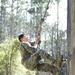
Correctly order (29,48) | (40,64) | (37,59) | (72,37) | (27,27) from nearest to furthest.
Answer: (72,37) → (37,59) → (40,64) → (29,48) → (27,27)

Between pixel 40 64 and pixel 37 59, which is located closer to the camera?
pixel 37 59

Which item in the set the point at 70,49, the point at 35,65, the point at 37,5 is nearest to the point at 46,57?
the point at 35,65

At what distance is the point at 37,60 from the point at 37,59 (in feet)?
0.14

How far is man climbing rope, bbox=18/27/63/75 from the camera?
307 centimetres

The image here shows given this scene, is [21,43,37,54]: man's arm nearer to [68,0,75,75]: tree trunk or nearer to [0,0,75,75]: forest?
[68,0,75,75]: tree trunk

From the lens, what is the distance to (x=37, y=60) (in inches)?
135

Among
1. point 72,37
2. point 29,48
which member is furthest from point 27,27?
point 72,37

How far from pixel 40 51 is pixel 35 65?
0.44 metres

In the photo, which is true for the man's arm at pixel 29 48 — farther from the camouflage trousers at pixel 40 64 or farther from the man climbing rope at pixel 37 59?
the camouflage trousers at pixel 40 64

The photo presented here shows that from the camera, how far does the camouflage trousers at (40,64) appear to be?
310 cm

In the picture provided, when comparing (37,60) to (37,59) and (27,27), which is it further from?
(27,27)

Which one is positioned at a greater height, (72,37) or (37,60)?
(72,37)

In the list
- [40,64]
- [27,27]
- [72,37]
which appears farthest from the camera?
[27,27]

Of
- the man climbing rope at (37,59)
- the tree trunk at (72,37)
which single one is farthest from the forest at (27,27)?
the tree trunk at (72,37)
